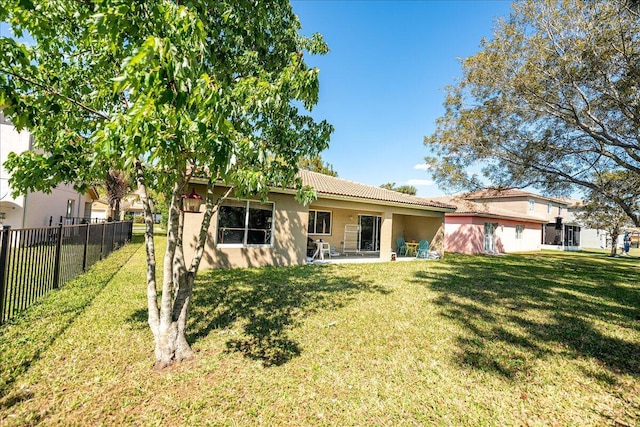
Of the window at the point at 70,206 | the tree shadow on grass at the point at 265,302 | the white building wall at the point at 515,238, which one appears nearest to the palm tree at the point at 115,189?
the window at the point at 70,206

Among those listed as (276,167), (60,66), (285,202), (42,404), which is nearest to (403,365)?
(276,167)

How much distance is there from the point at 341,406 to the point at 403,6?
496 inches

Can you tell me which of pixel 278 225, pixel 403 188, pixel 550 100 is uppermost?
pixel 403 188

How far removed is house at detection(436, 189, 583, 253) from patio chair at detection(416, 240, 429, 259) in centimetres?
346

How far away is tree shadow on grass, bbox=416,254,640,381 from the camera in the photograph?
5.21m

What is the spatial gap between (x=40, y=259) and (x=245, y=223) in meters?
6.30

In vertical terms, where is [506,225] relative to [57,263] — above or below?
above

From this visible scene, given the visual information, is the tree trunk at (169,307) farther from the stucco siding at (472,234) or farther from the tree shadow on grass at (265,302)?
the stucco siding at (472,234)

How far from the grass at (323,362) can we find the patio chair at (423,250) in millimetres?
9882

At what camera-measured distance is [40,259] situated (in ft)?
22.4

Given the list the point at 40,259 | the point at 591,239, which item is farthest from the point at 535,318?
the point at 591,239

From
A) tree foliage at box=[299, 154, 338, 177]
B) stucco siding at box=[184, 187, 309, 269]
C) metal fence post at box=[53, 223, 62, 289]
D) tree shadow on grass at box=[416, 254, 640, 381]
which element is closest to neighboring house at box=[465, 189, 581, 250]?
tree foliage at box=[299, 154, 338, 177]

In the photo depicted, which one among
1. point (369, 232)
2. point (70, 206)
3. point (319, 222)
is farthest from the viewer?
point (70, 206)

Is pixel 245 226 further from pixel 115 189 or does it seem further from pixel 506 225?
pixel 506 225
